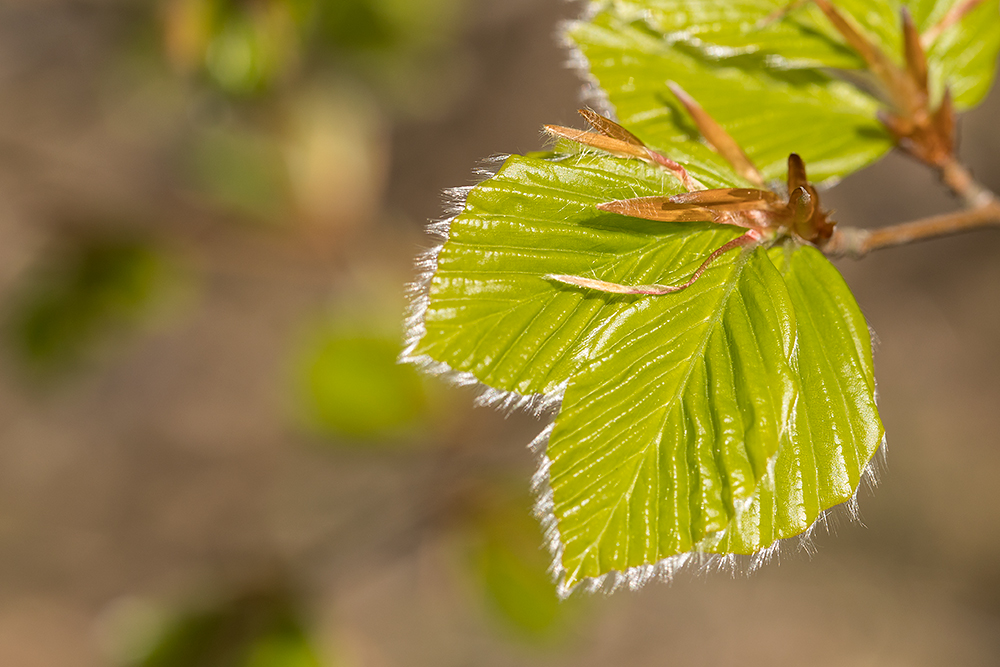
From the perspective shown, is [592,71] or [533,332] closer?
[533,332]

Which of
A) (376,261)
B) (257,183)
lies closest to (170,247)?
(257,183)

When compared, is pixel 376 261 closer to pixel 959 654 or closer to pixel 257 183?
pixel 257 183

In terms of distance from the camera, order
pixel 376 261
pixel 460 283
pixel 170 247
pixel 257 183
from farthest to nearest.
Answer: pixel 376 261, pixel 257 183, pixel 170 247, pixel 460 283

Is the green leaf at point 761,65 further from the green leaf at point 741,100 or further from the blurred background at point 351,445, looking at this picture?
the blurred background at point 351,445

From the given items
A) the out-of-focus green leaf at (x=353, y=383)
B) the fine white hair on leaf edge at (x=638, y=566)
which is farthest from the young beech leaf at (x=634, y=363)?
the out-of-focus green leaf at (x=353, y=383)

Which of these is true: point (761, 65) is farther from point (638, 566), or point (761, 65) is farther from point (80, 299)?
point (80, 299)

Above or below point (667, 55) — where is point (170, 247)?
above
